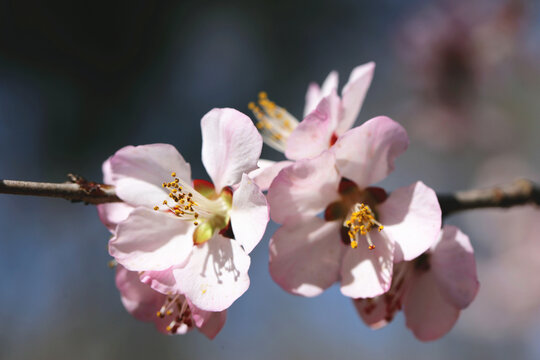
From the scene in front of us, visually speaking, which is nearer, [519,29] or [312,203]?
[312,203]

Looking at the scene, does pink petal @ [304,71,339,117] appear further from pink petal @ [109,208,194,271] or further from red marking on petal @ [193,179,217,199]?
pink petal @ [109,208,194,271]

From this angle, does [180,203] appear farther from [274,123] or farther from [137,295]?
[274,123]

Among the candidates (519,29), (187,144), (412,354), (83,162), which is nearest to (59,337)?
(83,162)

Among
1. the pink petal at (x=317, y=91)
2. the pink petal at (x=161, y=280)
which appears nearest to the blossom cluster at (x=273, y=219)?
the pink petal at (x=161, y=280)

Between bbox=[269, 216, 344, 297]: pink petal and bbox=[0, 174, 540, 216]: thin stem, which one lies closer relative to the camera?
bbox=[0, 174, 540, 216]: thin stem

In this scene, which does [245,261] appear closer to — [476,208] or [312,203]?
[312,203]

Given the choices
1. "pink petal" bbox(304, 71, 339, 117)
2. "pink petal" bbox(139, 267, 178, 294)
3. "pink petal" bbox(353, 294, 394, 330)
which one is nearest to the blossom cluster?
"pink petal" bbox(139, 267, 178, 294)
